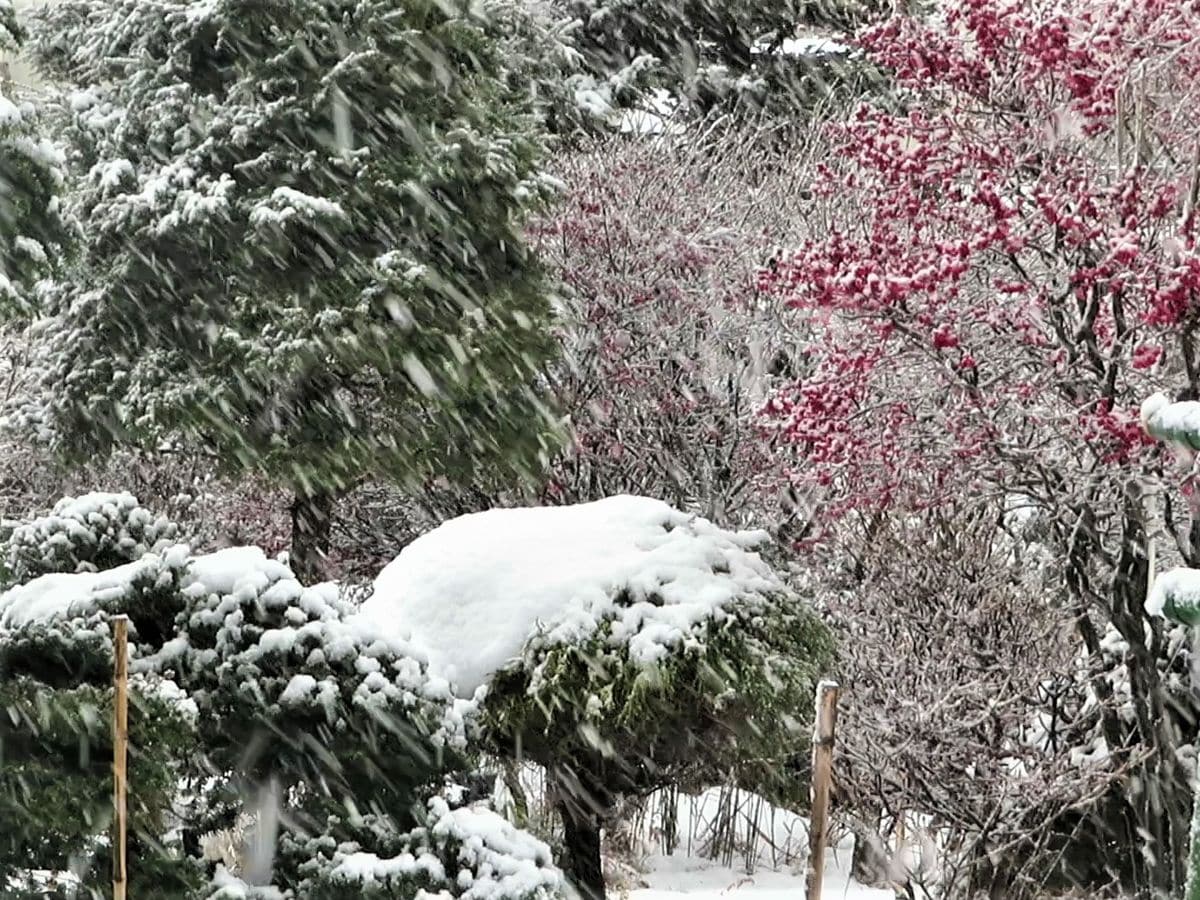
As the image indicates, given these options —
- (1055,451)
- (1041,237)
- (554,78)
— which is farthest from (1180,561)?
(554,78)

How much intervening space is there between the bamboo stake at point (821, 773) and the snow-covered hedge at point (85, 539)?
3.02 metres

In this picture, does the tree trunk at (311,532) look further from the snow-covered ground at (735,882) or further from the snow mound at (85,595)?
the snow mound at (85,595)

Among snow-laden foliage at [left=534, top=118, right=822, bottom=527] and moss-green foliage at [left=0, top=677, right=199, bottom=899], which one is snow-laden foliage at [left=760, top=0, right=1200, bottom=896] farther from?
snow-laden foliage at [left=534, top=118, right=822, bottom=527]

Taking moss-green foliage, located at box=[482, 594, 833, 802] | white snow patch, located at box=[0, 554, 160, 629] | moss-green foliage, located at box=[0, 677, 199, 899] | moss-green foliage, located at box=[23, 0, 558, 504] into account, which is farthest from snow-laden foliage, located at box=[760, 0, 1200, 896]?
Result: moss-green foliage, located at box=[23, 0, 558, 504]

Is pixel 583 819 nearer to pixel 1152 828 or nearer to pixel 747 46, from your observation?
pixel 1152 828

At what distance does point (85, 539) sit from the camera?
6625 millimetres

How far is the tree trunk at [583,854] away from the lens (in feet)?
24.1

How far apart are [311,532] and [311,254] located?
254 cm

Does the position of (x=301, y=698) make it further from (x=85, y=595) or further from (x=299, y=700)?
(x=85, y=595)

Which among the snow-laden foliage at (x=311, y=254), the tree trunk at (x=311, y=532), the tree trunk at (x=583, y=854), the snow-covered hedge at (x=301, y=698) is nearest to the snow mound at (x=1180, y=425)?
the snow-covered hedge at (x=301, y=698)

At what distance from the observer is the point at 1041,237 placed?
738 cm

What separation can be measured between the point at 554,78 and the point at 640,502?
394 inches

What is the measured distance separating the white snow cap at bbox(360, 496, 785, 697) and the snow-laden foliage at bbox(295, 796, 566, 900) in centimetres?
82

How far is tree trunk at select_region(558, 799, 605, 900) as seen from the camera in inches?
290
